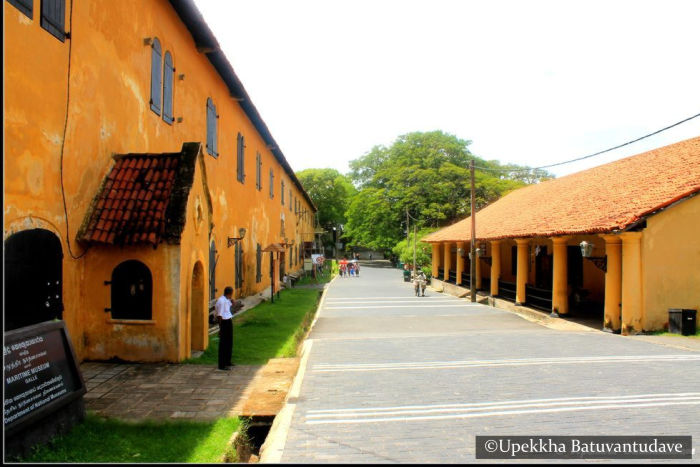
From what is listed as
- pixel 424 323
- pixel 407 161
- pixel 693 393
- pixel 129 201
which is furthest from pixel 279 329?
pixel 407 161

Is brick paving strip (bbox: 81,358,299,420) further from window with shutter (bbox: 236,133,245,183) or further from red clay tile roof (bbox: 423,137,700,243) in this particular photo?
window with shutter (bbox: 236,133,245,183)

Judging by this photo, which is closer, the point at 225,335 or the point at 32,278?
the point at 32,278

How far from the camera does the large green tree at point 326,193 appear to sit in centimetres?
7162

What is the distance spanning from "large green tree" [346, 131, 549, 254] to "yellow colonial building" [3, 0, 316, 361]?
3677 centimetres

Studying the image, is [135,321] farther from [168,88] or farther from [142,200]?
[168,88]

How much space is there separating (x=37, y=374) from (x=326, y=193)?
67815mm

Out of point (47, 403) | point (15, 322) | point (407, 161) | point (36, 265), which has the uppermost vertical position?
point (407, 161)

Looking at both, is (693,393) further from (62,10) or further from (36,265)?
(62,10)

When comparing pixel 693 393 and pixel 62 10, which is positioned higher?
pixel 62 10

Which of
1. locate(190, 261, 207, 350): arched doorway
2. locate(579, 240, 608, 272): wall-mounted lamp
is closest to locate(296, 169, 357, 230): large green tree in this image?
locate(579, 240, 608, 272): wall-mounted lamp

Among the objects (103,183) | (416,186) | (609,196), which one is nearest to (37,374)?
(103,183)

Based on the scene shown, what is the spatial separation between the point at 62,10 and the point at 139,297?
456cm

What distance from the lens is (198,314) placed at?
9289mm

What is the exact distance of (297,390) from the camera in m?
6.35
